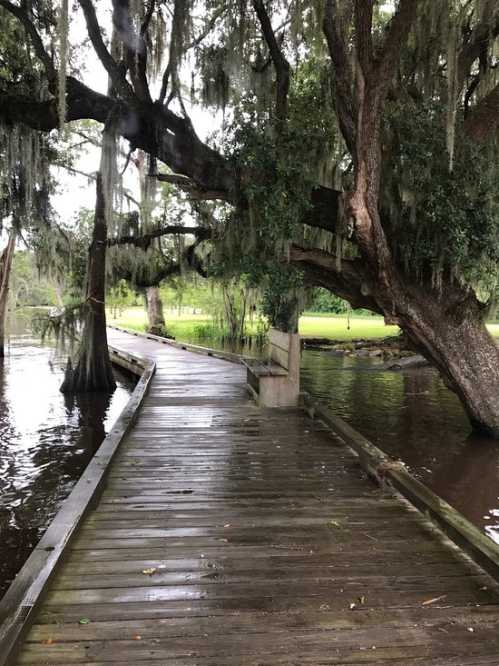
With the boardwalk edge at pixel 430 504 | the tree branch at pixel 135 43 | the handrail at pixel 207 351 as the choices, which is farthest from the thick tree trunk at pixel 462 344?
the tree branch at pixel 135 43

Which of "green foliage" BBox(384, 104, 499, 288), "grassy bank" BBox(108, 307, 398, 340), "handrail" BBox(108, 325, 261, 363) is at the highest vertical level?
"green foliage" BBox(384, 104, 499, 288)

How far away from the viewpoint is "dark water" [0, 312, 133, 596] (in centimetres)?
534

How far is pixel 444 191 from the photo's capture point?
666 centimetres

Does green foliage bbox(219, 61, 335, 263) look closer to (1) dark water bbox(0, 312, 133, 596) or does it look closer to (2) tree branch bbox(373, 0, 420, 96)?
(2) tree branch bbox(373, 0, 420, 96)

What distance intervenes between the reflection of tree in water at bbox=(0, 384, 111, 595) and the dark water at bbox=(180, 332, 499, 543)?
4.34m

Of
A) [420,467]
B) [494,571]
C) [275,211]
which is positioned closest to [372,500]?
[494,571]

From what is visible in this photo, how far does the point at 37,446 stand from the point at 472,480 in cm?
642

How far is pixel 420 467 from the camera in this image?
731 cm

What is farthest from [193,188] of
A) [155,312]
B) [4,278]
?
[155,312]

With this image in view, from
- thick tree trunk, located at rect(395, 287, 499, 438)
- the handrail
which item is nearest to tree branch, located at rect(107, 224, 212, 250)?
the handrail

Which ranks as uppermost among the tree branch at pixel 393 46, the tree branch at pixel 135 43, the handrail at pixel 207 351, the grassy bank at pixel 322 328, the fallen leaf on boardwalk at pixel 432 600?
the tree branch at pixel 135 43

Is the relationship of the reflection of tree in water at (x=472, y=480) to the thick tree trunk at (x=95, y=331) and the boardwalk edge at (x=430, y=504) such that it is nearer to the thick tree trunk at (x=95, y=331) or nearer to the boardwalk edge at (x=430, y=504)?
the boardwalk edge at (x=430, y=504)

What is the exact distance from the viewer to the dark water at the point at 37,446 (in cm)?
534

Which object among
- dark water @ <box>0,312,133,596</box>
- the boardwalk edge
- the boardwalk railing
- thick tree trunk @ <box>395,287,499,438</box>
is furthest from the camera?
thick tree trunk @ <box>395,287,499,438</box>
